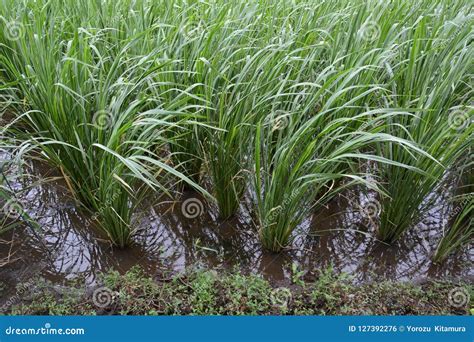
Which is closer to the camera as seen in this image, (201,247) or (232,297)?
(232,297)

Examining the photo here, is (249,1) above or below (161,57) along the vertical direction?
Answer: above

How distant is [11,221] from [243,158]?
1.17 m

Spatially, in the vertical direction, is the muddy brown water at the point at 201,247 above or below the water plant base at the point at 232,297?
above

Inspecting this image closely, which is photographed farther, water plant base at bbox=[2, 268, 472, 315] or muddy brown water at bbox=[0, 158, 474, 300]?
muddy brown water at bbox=[0, 158, 474, 300]

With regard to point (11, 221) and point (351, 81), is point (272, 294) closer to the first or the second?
point (351, 81)

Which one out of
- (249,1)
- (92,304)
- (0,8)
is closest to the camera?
(92,304)

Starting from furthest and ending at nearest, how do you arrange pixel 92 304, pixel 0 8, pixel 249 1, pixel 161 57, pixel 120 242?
pixel 249 1
pixel 0 8
pixel 161 57
pixel 120 242
pixel 92 304

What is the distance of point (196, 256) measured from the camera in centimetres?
238

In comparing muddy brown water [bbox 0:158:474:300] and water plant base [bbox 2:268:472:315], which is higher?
muddy brown water [bbox 0:158:474:300]

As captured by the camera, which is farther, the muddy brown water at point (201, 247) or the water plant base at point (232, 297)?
the muddy brown water at point (201, 247)

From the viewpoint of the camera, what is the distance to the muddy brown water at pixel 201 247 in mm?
2295

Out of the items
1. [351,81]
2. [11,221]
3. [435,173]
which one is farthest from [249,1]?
[11,221]

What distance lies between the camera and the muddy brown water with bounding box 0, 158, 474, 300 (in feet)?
7.53

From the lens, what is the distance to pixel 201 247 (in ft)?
7.84
